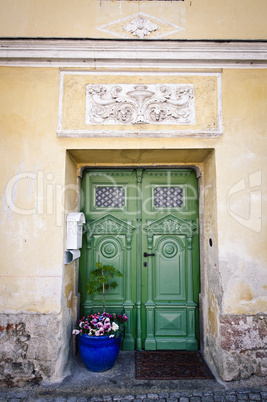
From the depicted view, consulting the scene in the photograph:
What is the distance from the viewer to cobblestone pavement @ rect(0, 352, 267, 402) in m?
3.03

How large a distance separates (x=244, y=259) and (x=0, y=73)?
3.77 meters

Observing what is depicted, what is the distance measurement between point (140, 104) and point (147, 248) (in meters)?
1.97

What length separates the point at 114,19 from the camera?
12.0ft

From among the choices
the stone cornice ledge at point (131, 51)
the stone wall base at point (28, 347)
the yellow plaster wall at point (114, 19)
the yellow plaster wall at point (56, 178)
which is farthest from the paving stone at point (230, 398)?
the yellow plaster wall at point (114, 19)

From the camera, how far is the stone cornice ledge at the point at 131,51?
350 cm

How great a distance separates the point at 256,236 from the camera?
3412 mm

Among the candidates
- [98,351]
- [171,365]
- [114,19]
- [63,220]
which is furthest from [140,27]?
[171,365]

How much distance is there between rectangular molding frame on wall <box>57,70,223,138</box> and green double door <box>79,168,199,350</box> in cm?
79

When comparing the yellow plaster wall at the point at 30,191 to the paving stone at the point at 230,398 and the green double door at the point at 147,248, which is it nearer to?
the green double door at the point at 147,248

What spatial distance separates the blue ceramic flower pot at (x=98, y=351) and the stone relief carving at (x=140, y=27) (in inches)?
149

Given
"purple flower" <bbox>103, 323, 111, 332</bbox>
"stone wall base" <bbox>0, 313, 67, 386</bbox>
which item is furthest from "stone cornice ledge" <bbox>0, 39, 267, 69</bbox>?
"purple flower" <bbox>103, 323, 111, 332</bbox>

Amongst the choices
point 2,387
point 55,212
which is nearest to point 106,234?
point 55,212

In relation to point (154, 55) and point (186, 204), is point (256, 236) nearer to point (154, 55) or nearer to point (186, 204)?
point (186, 204)

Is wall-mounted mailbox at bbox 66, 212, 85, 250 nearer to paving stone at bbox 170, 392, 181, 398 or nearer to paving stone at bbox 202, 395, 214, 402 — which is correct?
paving stone at bbox 170, 392, 181, 398
